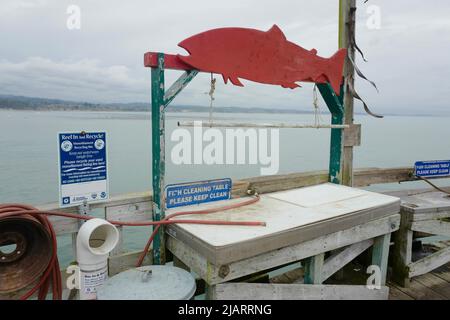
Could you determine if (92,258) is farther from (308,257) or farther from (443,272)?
(443,272)

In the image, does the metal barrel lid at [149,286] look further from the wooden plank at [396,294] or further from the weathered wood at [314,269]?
the wooden plank at [396,294]

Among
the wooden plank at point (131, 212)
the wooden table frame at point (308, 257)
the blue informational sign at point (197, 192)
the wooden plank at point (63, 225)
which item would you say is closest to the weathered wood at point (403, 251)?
the wooden table frame at point (308, 257)

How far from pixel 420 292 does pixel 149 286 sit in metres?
3.48

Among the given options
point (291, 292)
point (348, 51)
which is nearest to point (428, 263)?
point (291, 292)

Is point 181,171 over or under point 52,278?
A: under

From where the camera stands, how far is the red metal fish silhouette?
295 centimetres

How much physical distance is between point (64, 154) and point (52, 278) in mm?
956

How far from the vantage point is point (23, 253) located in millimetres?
2453

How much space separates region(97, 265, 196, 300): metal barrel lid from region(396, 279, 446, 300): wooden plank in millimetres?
3048

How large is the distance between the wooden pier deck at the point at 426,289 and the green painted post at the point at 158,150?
9.26 ft
